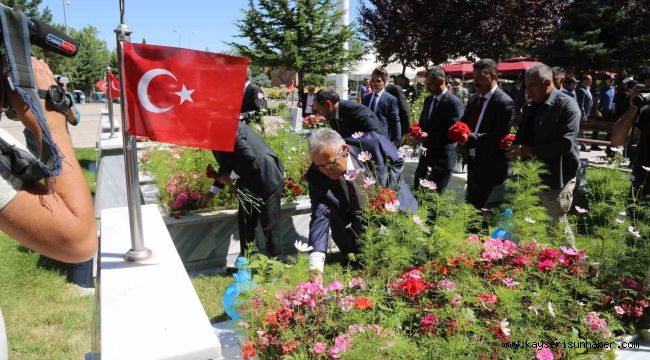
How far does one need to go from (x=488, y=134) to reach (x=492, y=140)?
0.24 feet

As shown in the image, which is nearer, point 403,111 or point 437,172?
Result: point 437,172

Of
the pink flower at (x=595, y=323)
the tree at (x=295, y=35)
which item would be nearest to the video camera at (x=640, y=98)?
the pink flower at (x=595, y=323)

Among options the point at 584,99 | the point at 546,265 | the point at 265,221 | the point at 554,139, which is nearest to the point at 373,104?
the point at 265,221

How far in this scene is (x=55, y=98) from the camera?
1.22 metres

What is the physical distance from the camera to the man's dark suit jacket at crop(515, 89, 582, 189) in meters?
3.67

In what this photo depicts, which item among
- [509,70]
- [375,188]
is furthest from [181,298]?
[509,70]

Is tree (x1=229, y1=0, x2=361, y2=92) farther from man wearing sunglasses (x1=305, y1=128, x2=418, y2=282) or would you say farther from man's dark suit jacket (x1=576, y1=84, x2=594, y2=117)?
man wearing sunglasses (x1=305, y1=128, x2=418, y2=282)

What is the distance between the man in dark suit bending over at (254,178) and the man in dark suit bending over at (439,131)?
1.71 meters

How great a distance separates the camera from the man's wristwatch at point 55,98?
1203 mm

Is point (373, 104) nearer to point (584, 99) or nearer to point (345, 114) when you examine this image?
point (345, 114)

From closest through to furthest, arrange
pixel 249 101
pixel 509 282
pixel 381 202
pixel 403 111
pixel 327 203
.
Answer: pixel 509 282, pixel 381 202, pixel 327 203, pixel 249 101, pixel 403 111

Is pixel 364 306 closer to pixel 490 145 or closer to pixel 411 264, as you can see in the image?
pixel 411 264

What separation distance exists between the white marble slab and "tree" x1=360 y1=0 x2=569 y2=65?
1536 centimetres

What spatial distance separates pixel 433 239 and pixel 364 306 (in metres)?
0.55
